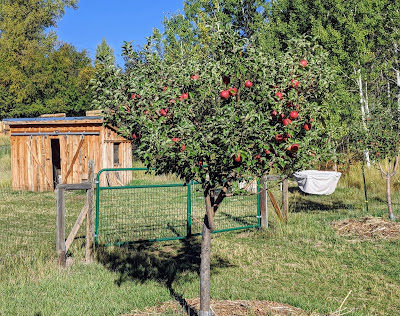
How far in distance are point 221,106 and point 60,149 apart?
1738cm

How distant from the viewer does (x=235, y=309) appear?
20.3 feet

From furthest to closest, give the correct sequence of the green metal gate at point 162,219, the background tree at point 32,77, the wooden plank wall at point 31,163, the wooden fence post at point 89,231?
the background tree at point 32,77
the wooden plank wall at point 31,163
the green metal gate at point 162,219
the wooden fence post at point 89,231

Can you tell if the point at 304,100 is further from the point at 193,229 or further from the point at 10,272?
the point at 193,229

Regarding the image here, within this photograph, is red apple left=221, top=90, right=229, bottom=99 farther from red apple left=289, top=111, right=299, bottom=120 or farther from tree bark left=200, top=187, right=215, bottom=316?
tree bark left=200, top=187, right=215, bottom=316

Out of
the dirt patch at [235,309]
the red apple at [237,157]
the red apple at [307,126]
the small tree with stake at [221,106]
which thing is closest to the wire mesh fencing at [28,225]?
the dirt patch at [235,309]

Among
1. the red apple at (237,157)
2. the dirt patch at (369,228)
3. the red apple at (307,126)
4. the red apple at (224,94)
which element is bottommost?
the dirt patch at (369,228)

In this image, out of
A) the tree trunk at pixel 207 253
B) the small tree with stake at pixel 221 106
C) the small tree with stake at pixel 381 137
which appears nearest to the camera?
the small tree with stake at pixel 221 106

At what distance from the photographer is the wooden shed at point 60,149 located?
21.1 metres

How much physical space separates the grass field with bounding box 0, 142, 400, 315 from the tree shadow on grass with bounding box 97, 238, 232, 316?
0.02 meters

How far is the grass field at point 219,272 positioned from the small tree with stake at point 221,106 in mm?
2607

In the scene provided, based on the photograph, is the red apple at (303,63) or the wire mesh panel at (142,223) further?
the wire mesh panel at (142,223)

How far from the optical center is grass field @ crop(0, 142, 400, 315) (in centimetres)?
664

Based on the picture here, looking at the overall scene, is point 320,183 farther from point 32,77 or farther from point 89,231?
point 32,77

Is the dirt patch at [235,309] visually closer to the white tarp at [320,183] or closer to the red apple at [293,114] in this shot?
the red apple at [293,114]
